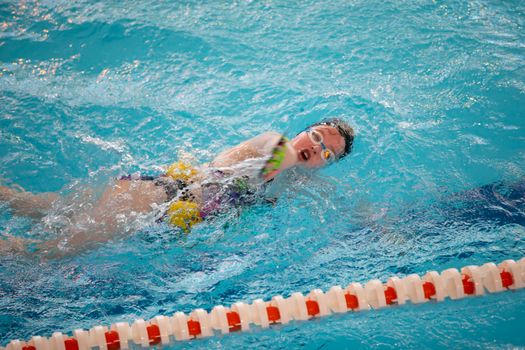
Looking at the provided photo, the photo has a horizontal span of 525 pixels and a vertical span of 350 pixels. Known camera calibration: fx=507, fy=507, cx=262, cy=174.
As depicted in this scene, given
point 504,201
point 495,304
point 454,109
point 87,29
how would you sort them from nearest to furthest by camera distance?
point 495,304 → point 504,201 → point 454,109 → point 87,29

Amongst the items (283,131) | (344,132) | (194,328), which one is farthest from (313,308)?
(283,131)

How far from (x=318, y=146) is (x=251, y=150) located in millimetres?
559

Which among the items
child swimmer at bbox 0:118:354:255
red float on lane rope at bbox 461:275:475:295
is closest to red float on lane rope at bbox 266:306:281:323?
child swimmer at bbox 0:118:354:255

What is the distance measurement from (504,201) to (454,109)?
1.16m

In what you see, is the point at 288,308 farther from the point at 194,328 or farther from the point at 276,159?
the point at 276,159

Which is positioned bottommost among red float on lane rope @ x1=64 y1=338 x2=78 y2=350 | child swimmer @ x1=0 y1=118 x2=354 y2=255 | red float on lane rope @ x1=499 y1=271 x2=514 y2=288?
red float on lane rope @ x1=499 y1=271 x2=514 y2=288

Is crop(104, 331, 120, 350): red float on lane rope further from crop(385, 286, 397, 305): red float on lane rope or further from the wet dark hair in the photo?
the wet dark hair

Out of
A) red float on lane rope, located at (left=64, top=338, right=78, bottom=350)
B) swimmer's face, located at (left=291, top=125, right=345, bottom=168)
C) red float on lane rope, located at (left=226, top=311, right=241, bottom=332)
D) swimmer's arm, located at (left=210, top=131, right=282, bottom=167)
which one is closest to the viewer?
red float on lane rope, located at (left=64, top=338, right=78, bottom=350)

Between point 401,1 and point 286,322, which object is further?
point 401,1

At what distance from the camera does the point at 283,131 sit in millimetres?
4383

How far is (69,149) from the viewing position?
412cm

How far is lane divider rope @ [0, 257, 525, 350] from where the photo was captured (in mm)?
2572

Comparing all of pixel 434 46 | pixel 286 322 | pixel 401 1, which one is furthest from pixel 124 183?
pixel 401 1

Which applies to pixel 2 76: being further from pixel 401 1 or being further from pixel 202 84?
pixel 401 1
